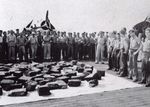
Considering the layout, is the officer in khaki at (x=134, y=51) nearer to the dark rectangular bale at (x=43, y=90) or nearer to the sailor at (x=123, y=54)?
the sailor at (x=123, y=54)

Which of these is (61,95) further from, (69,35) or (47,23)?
(47,23)

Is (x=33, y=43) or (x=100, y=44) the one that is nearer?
(x=100, y=44)

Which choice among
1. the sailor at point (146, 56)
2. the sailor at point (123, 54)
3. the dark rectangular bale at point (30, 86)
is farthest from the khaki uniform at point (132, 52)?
the dark rectangular bale at point (30, 86)

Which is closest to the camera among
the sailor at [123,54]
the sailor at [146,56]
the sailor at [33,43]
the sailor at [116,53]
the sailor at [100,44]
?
the sailor at [146,56]

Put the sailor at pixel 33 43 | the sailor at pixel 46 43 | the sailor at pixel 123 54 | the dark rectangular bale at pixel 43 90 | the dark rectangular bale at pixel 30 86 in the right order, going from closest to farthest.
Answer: the dark rectangular bale at pixel 43 90 → the dark rectangular bale at pixel 30 86 → the sailor at pixel 123 54 → the sailor at pixel 33 43 → the sailor at pixel 46 43

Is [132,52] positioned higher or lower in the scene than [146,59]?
higher

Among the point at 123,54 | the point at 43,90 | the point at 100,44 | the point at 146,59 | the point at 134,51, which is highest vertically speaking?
the point at 100,44

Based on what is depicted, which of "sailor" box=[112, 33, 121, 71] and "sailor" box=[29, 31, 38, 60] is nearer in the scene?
"sailor" box=[112, 33, 121, 71]

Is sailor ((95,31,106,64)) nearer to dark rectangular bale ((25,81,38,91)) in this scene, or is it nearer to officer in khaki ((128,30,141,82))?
officer in khaki ((128,30,141,82))

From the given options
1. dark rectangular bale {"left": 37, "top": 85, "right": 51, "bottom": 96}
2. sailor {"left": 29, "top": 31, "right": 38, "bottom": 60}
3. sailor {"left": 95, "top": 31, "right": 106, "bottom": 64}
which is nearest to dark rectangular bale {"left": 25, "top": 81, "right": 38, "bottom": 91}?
dark rectangular bale {"left": 37, "top": 85, "right": 51, "bottom": 96}

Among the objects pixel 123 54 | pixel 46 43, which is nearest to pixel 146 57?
pixel 123 54

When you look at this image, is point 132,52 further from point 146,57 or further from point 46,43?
point 46,43

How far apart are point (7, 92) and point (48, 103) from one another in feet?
5.98

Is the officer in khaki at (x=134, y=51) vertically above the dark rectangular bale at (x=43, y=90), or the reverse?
the officer in khaki at (x=134, y=51)
